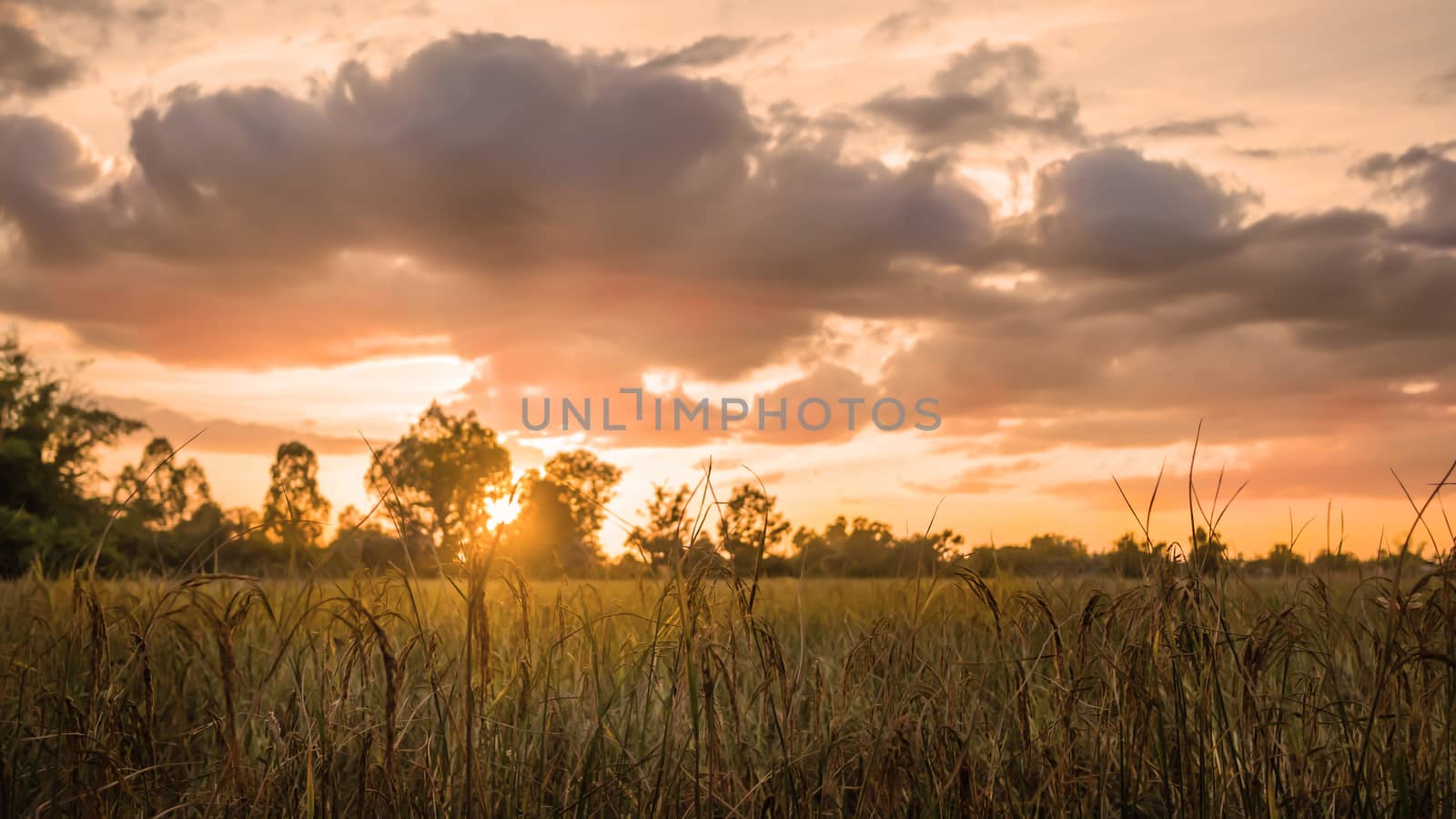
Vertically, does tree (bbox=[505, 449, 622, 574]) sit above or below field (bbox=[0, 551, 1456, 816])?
above

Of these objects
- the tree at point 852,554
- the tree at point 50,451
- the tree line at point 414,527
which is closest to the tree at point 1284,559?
the tree line at point 414,527

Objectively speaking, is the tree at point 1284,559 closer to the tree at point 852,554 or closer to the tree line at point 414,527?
the tree line at point 414,527

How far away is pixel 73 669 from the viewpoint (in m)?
5.38

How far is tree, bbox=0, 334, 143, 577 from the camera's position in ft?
92.1

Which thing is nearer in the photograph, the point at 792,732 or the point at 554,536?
the point at 792,732

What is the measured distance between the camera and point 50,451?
3019 centimetres

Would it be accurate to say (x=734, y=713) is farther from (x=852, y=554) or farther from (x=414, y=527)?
(x=852, y=554)

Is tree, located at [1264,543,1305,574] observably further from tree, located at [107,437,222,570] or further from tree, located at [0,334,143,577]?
tree, located at [0,334,143,577]

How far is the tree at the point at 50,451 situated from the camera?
28.1 metres

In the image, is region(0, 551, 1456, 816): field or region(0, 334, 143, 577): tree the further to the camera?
region(0, 334, 143, 577): tree

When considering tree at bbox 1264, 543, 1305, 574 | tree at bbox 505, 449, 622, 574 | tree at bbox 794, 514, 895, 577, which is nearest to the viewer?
tree at bbox 505, 449, 622, 574

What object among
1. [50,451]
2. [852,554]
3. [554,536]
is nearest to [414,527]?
[554,536]

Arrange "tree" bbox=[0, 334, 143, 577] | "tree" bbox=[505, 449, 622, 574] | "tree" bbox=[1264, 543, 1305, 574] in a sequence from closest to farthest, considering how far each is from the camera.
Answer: "tree" bbox=[505, 449, 622, 574] → "tree" bbox=[1264, 543, 1305, 574] → "tree" bbox=[0, 334, 143, 577]

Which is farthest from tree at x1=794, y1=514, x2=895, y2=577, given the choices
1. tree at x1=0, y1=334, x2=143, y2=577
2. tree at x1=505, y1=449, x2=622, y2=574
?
tree at x1=0, y1=334, x2=143, y2=577
